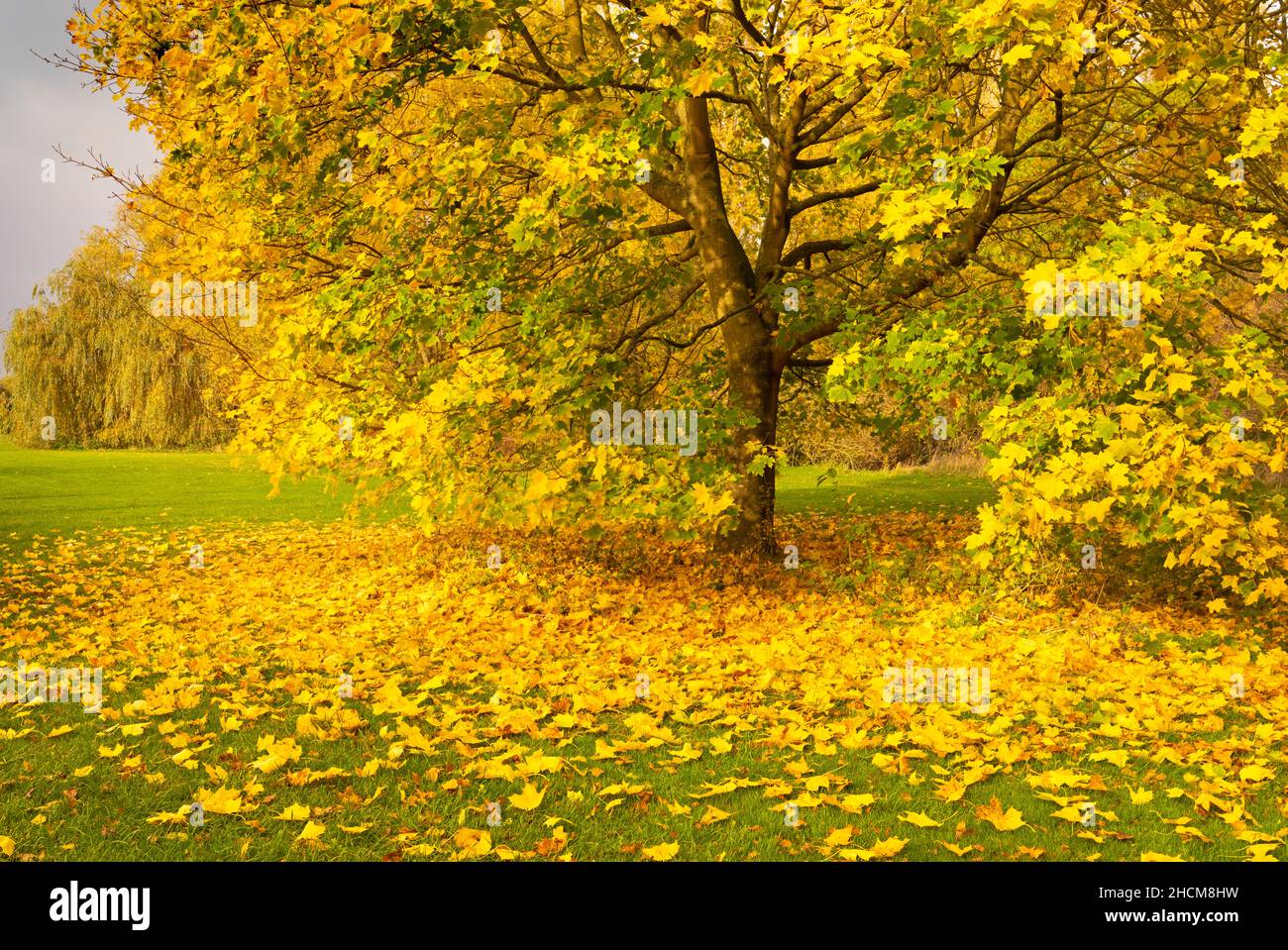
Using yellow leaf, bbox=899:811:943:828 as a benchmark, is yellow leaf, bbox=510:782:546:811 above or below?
above

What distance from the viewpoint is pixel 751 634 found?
8492mm

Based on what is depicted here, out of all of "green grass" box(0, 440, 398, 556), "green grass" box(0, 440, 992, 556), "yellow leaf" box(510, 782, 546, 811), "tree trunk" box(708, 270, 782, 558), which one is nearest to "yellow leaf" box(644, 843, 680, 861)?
"yellow leaf" box(510, 782, 546, 811)

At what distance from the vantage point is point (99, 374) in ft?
117

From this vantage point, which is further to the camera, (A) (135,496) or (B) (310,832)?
(A) (135,496)

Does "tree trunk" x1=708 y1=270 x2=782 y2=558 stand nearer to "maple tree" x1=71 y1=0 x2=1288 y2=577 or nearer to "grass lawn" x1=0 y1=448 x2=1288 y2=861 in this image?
"maple tree" x1=71 y1=0 x2=1288 y2=577

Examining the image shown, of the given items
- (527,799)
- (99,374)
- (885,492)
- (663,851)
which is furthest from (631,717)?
(99,374)

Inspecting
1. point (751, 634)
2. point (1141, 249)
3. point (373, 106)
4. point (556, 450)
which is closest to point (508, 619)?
point (556, 450)

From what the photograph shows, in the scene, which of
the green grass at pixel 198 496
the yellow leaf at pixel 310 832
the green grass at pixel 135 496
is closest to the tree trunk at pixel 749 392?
the green grass at pixel 198 496

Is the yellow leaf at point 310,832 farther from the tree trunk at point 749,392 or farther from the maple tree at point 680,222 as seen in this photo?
the tree trunk at point 749,392

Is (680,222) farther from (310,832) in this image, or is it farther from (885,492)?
(885,492)

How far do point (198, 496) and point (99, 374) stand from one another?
60.2ft

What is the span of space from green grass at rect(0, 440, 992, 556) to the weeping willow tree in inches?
282

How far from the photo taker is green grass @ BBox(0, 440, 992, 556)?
16828 millimetres
